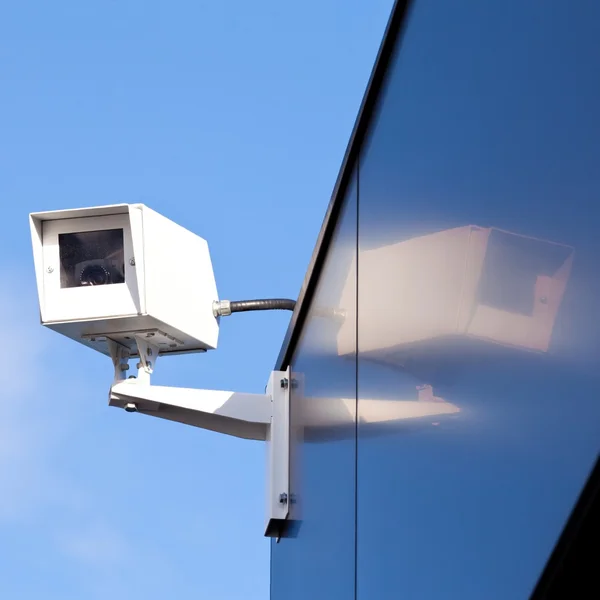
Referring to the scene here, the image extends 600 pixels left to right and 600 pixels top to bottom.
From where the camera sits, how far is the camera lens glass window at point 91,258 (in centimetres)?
400

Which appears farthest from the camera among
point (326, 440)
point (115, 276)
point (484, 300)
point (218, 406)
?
point (218, 406)

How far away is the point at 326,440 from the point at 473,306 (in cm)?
161

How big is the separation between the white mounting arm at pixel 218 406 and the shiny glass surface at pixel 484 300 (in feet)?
5.50

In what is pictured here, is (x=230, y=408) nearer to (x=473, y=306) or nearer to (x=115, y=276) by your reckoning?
(x=115, y=276)

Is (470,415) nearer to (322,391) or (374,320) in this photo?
(374,320)

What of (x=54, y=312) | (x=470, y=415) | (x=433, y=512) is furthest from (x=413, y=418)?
(x=54, y=312)

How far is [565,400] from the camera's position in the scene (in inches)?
47.0

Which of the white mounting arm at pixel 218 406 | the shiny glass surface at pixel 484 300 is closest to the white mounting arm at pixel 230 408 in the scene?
the white mounting arm at pixel 218 406

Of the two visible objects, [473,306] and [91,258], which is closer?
[473,306]

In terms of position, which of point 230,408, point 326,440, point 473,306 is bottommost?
point 230,408

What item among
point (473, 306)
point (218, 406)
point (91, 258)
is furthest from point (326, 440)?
point (473, 306)

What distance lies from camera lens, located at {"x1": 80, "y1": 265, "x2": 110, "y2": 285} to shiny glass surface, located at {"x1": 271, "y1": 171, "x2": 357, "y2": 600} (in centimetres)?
69

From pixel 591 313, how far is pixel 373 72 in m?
1.45

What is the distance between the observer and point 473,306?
5.19 ft
